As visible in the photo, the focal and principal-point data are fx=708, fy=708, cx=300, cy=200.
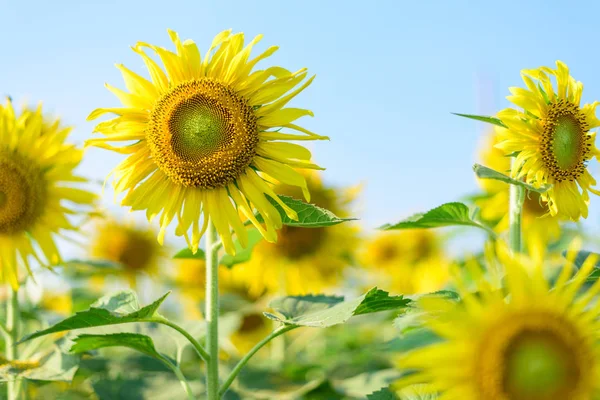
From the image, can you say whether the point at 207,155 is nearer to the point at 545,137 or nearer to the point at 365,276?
the point at 545,137

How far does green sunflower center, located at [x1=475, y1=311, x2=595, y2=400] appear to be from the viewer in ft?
4.93

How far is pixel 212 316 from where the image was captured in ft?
7.58

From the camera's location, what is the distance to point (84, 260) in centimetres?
341

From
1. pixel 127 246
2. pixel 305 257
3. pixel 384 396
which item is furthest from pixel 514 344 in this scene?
pixel 127 246

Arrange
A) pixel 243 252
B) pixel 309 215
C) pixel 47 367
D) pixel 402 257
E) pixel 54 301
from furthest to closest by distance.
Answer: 1. pixel 402 257
2. pixel 54 301
3. pixel 243 252
4. pixel 47 367
5. pixel 309 215

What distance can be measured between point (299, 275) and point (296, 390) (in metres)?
1.16

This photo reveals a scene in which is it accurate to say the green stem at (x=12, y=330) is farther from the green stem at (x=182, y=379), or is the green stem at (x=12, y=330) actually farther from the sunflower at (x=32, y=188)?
the green stem at (x=182, y=379)

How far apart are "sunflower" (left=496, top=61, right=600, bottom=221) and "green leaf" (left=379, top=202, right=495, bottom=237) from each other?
0.21 meters

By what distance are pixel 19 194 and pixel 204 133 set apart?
1186mm

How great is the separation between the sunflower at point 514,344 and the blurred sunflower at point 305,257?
2715 mm

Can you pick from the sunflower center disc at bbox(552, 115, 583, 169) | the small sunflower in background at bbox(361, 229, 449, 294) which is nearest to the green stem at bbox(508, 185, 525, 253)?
the sunflower center disc at bbox(552, 115, 583, 169)

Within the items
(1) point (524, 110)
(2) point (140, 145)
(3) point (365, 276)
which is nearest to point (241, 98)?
(2) point (140, 145)

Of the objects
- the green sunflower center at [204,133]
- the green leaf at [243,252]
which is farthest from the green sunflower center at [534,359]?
the green leaf at [243,252]

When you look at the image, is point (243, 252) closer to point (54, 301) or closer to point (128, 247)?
point (128, 247)
